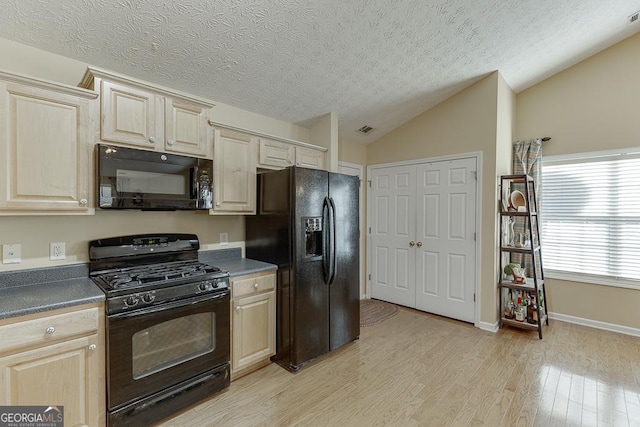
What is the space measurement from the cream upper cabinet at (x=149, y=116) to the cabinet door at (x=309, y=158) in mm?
1110

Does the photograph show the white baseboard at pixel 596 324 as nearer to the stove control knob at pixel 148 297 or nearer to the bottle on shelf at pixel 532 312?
the bottle on shelf at pixel 532 312

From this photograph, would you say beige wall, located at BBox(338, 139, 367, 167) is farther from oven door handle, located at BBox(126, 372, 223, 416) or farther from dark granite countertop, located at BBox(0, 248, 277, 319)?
oven door handle, located at BBox(126, 372, 223, 416)

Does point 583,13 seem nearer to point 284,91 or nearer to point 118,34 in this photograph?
point 284,91

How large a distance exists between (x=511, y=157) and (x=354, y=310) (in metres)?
3.00

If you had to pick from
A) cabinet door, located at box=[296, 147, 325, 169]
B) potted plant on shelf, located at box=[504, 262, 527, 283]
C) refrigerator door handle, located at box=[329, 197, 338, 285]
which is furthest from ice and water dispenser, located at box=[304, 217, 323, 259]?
potted plant on shelf, located at box=[504, 262, 527, 283]

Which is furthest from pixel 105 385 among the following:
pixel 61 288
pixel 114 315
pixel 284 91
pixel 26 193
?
pixel 284 91

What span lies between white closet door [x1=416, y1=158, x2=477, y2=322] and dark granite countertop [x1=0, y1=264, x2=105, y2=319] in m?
3.64

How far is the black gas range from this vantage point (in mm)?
1815

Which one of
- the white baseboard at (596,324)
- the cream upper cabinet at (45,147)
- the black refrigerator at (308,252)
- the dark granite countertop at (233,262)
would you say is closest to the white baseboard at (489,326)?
the white baseboard at (596,324)

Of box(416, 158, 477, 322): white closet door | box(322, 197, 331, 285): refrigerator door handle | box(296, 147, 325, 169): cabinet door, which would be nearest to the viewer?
box(322, 197, 331, 285): refrigerator door handle

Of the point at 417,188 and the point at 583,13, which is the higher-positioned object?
the point at 583,13

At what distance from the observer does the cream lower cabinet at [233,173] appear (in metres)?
2.66

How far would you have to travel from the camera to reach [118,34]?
2047mm

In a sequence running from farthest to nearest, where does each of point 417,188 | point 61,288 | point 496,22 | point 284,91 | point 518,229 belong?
point 417,188
point 518,229
point 284,91
point 496,22
point 61,288
